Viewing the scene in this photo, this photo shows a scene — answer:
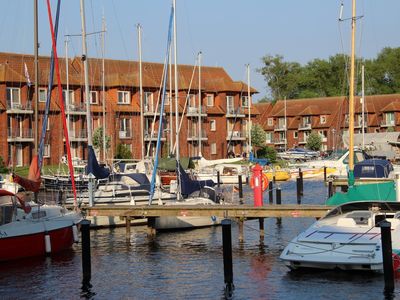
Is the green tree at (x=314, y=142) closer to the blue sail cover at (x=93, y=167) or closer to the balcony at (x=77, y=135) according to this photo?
the balcony at (x=77, y=135)

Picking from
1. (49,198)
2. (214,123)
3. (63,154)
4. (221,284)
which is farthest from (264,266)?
(214,123)

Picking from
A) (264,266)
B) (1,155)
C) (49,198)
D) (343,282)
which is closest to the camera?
(343,282)

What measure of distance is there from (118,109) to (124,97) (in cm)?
189

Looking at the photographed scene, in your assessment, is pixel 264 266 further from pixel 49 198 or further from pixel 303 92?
pixel 303 92

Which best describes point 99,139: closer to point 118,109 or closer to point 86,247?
point 118,109

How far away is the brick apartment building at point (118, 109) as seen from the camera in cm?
7188

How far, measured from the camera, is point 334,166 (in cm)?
7088

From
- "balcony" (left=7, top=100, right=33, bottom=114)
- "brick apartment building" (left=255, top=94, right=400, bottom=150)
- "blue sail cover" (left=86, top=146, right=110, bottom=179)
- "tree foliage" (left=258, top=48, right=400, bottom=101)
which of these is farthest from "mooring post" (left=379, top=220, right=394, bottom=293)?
"tree foliage" (left=258, top=48, right=400, bottom=101)

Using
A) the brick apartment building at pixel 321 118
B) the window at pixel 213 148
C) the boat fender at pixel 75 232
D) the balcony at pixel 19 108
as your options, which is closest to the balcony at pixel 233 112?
the window at pixel 213 148

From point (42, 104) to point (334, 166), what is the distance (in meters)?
26.6

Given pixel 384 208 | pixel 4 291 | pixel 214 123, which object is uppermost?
pixel 214 123

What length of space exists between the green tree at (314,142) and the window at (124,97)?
38.3 m

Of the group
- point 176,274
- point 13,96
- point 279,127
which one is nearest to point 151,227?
point 176,274

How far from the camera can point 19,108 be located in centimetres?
7194
